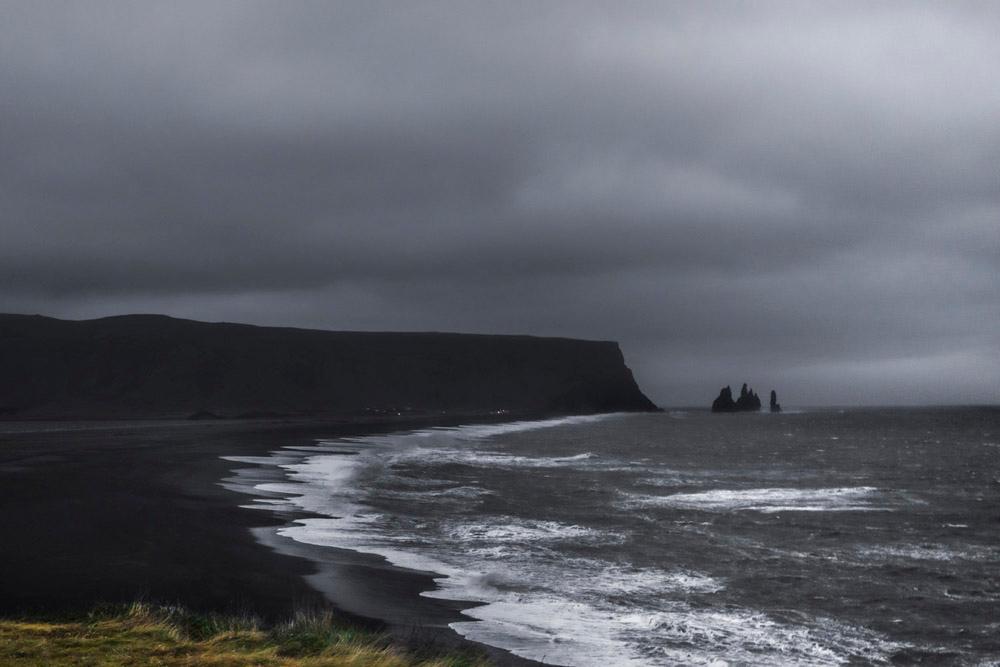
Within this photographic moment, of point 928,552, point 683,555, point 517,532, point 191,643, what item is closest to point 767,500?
point 928,552

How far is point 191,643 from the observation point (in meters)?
8.77

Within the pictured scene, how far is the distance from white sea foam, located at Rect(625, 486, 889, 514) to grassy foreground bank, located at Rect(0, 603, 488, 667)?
19429 mm

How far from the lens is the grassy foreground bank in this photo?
8.17 meters

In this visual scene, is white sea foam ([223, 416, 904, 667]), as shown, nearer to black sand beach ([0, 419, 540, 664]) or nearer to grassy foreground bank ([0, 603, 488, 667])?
black sand beach ([0, 419, 540, 664])

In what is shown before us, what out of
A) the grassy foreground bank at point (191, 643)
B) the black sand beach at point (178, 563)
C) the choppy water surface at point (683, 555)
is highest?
the grassy foreground bank at point (191, 643)

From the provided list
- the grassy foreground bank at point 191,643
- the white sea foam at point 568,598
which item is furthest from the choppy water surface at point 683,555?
the grassy foreground bank at point 191,643

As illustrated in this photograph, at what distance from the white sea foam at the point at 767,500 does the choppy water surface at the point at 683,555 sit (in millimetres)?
121

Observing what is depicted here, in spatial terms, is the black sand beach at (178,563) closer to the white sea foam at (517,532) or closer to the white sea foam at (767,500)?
the white sea foam at (517,532)

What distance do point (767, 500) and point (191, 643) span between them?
84.6ft

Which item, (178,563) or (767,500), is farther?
(767,500)

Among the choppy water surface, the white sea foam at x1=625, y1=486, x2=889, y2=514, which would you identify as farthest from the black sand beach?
the white sea foam at x1=625, y1=486, x2=889, y2=514

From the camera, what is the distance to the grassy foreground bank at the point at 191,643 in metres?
8.17

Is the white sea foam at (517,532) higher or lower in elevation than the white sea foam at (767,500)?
higher

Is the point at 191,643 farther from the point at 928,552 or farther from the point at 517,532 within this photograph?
the point at 928,552
